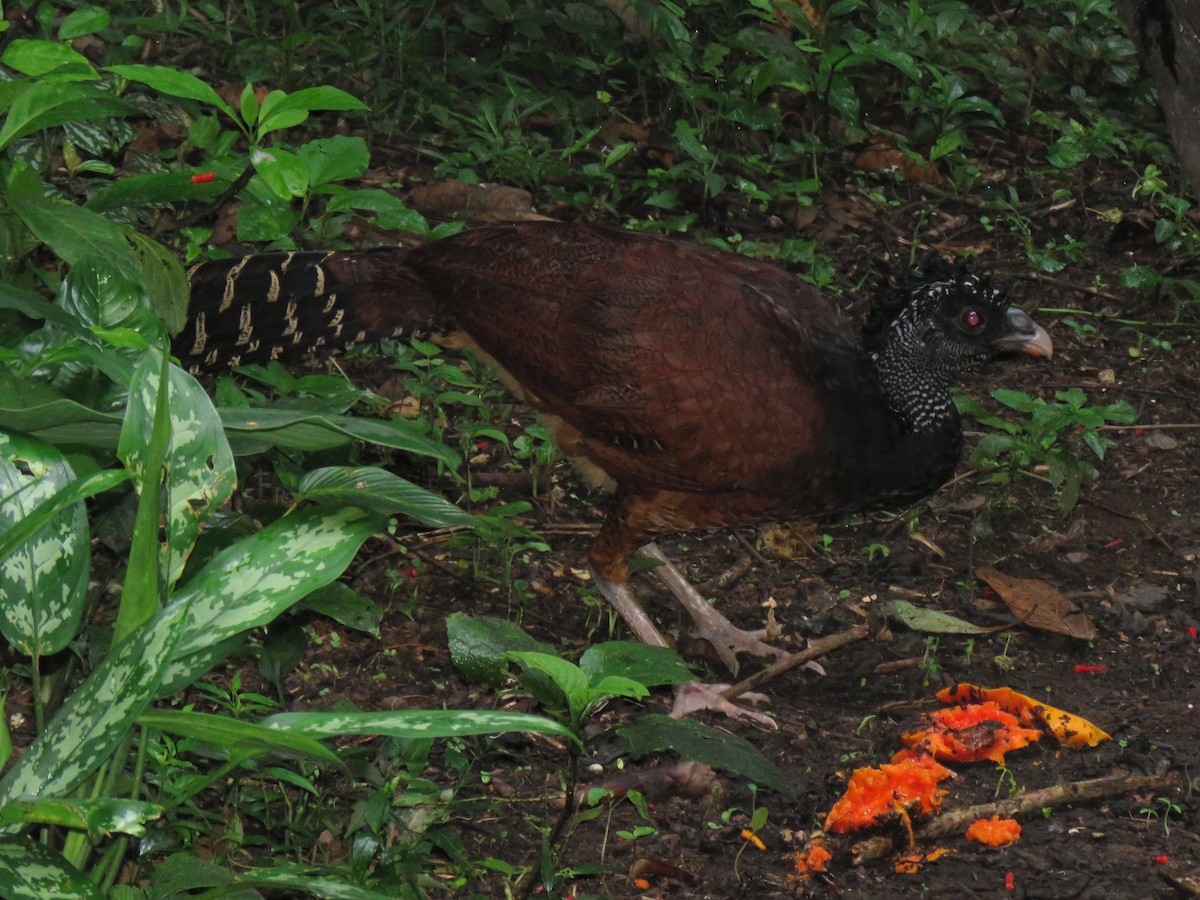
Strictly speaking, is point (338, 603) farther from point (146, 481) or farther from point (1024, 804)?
point (1024, 804)

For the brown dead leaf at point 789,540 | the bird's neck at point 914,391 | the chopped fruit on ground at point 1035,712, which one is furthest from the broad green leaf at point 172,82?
the brown dead leaf at point 789,540

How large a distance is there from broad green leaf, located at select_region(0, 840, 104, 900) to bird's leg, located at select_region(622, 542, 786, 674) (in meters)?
2.61

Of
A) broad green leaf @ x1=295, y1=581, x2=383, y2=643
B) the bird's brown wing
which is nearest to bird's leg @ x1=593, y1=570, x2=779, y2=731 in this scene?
the bird's brown wing

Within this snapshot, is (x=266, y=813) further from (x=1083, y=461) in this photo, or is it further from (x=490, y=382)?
(x=1083, y=461)

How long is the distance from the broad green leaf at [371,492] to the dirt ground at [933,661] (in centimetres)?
129

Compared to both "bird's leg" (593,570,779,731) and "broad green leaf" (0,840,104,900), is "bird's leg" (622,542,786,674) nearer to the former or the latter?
"bird's leg" (593,570,779,731)

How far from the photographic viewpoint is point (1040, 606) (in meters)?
4.48

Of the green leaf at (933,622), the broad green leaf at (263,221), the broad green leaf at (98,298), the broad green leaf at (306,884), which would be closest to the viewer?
the broad green leaf at (306,884)

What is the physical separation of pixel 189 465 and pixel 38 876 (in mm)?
591

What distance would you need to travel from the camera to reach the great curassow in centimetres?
406

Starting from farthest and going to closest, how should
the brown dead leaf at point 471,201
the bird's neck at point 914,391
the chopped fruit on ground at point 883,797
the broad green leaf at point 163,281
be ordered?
1. the brown dead leaf at point 471,201
2. the bird's neck at point 914,391
3. the chopped fruit on ground at point 883,797
4. the broad green leaf at point 163,281

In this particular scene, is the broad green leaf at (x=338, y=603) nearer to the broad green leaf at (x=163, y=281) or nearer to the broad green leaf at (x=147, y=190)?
the broad green leaf at (x=163, y=281)

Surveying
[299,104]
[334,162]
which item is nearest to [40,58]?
[299,104]

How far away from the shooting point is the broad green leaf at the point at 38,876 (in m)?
1.83
